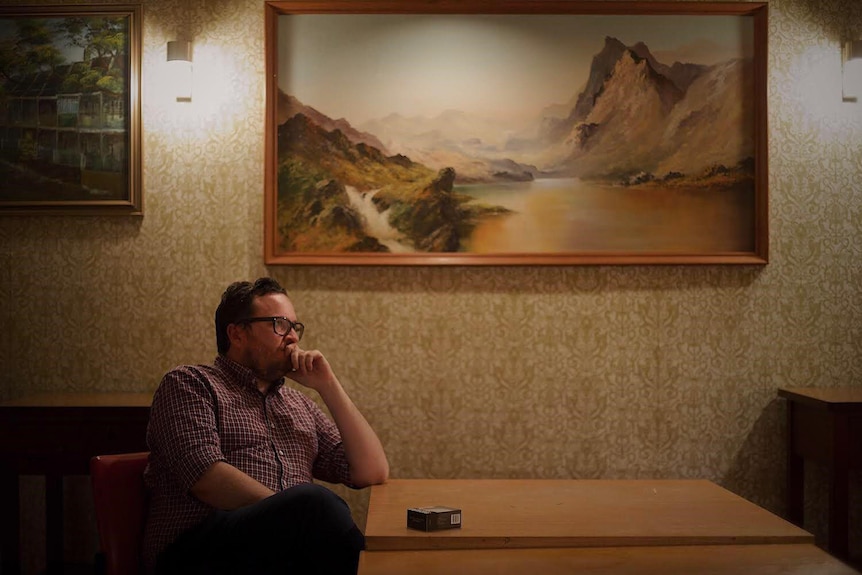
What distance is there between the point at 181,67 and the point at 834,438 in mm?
2993

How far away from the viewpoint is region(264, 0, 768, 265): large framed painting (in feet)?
12.1

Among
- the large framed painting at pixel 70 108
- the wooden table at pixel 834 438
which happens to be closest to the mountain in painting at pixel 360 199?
the large framed painting at pixel 70 108

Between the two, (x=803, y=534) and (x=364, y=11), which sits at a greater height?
(x=364, y=11)

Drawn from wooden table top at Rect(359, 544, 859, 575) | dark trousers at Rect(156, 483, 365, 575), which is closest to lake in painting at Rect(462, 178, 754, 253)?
dark trousers at Rect(156, 483, 365, 575)

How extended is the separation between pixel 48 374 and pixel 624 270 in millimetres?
2492

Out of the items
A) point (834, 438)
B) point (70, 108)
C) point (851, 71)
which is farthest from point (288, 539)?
point (851, 71)

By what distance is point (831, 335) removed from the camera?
3.75m

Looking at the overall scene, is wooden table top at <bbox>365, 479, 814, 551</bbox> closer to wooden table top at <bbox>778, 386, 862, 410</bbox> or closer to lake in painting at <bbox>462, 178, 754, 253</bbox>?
wooden table top at <bbox>778, 386, 862, 410</bbox>

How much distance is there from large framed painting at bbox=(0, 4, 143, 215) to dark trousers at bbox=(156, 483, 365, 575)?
1943 millimetres

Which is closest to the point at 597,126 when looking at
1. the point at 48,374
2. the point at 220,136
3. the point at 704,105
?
the point at 704,105

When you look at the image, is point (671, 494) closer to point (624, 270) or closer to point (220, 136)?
point (624, 270)

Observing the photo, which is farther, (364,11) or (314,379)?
(364,11)

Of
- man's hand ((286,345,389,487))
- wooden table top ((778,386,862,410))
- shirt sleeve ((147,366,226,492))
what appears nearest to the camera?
shirt sleeve ((147,366,226,492))

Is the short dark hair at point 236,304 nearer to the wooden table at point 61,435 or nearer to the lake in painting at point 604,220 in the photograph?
the wooden table at point 61,435
